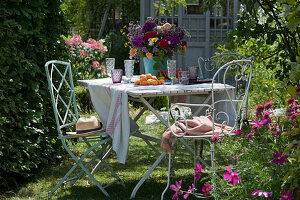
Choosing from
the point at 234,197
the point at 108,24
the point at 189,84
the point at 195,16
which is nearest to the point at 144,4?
the point at 195,16

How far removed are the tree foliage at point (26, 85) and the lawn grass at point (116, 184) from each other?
0.43 feet

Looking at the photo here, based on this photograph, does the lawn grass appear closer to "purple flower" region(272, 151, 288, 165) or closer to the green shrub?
"purple flower" region(272, 151, 288, 165)

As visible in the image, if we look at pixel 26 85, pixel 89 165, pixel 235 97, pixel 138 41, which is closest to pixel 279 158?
pixel 235 97

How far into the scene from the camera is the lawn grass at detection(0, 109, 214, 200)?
3359 millimetres

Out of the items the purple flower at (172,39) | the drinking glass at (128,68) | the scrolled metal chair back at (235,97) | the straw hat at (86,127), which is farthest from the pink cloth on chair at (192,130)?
the purple flower at (172,39)

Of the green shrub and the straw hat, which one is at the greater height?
the straw hat

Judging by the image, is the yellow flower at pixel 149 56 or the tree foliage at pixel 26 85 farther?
the yellow flower at pixel 149 56

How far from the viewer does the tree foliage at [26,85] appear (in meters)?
3.29

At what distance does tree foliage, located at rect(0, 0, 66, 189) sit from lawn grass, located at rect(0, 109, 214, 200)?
0.13 meters

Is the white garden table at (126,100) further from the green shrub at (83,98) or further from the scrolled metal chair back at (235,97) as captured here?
the green shrub at (83,98)

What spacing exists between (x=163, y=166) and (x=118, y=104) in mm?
1253

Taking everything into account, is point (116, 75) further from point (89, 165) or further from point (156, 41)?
point (89, 165)

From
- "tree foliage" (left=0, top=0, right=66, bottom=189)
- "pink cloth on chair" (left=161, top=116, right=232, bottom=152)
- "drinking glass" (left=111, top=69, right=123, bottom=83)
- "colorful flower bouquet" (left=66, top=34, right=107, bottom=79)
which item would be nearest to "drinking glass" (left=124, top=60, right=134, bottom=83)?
"drinking glass" (left=111, top=69, right=123, bottom=83)

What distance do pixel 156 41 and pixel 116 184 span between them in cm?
128
